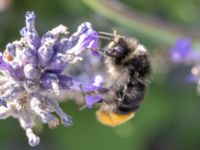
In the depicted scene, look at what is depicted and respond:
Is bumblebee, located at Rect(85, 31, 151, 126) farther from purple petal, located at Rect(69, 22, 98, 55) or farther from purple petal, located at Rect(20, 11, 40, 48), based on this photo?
purple petal, located at Rect(20, 11, 40, 48)

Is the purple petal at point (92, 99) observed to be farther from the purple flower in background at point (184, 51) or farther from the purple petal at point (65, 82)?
the purple flower in background at point (184, 51)

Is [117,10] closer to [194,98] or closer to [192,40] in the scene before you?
[192,40]

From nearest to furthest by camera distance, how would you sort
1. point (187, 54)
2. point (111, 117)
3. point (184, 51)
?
point (111, 117) < point (184, 51) < point (187, 54)

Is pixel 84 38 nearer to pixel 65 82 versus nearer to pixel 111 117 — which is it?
pixel 65 82

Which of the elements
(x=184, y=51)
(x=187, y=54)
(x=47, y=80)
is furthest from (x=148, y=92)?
(x=47, y=80)

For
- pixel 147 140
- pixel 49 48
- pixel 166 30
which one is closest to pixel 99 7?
pixel 166 30

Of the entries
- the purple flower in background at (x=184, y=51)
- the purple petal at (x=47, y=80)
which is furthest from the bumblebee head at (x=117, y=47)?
the purple flower in background at (x=184, y=51)

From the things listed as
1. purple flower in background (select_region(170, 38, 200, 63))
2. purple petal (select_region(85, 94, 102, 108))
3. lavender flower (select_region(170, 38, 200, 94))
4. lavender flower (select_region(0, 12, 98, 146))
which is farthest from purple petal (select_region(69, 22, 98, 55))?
purple flower in background (select_region(170, 38, 200, 63))
